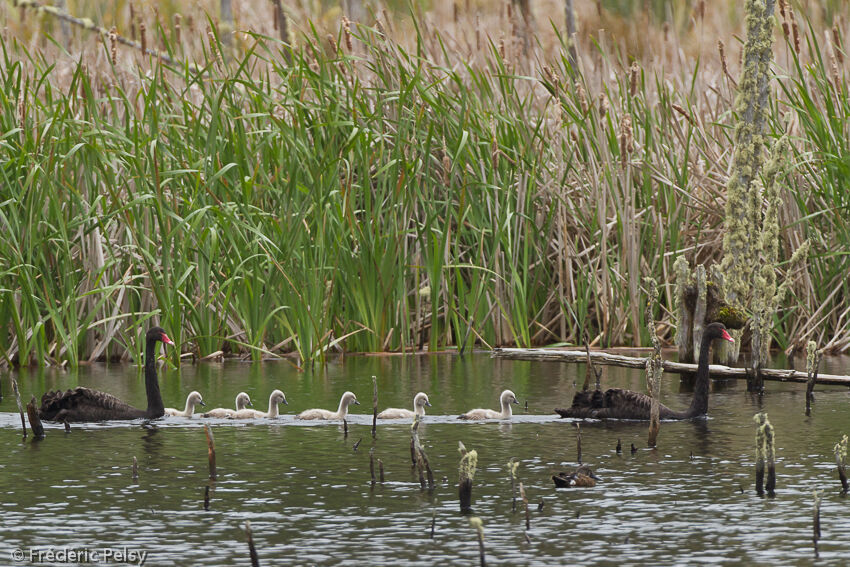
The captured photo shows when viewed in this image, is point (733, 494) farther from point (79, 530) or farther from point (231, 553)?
point (79, 530)

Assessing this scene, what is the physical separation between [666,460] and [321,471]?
261 centimetres

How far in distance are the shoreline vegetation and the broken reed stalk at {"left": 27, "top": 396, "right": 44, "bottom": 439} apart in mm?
4211

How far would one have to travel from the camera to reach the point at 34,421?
12312 millimetres

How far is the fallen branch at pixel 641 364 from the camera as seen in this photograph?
1506cm

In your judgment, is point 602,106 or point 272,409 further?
point 602,106

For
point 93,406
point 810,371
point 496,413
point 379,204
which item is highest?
point 379,204

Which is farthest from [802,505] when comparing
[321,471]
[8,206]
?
[8,206]

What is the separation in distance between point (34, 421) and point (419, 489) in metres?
3.80

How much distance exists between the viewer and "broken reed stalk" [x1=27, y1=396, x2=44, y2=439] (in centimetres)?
1209

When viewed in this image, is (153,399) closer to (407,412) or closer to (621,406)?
(407,412)

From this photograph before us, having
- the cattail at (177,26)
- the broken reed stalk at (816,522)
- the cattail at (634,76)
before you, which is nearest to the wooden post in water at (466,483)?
the broken reed stalk at (816,522)

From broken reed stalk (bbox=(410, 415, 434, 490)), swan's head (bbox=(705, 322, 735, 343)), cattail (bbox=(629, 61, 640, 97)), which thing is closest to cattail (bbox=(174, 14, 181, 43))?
cattail (bbox=(629, 61, 640, 97))

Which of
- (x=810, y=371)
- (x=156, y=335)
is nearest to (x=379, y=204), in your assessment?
(x=156, y=335)

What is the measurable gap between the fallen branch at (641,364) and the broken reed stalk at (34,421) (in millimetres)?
5481
